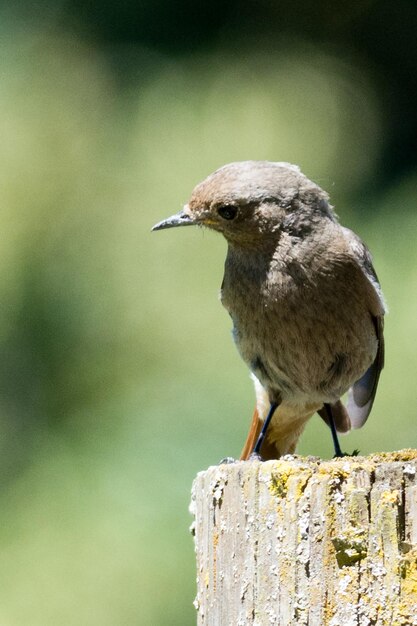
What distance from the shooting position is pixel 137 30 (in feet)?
21.9

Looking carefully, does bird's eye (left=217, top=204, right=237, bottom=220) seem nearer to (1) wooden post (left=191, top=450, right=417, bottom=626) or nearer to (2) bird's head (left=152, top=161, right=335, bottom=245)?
(2) bird's head (left=152, top=161, right=335, bottom=245)

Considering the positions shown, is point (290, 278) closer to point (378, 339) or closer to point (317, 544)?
point (378, 339)

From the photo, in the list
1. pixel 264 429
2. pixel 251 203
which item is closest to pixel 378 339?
pixel 264 429

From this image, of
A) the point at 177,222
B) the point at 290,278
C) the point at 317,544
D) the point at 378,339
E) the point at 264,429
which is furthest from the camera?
the point at 264,429

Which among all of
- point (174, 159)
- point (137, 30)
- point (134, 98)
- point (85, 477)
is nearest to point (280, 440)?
point (85, 477)

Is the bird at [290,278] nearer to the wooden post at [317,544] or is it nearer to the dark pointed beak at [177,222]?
the dark pointed beak at [177,222]

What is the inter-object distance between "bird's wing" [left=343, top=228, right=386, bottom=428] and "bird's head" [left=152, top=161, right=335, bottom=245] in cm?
23

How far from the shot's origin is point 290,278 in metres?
4.06

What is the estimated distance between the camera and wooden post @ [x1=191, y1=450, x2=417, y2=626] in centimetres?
244

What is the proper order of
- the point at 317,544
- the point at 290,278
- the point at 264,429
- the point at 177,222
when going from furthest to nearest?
the point at 264,429 → the point at 177,222 → the point at 290,278 → the point at 317,544

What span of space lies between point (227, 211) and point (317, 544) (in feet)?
5.99

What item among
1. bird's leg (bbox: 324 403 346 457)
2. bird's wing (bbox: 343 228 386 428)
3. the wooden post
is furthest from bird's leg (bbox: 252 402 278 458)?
the wooden post

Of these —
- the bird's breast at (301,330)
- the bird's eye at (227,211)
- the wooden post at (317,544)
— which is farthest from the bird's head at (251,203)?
the wooden post at (317,544)

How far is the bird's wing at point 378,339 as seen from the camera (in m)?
4.21
